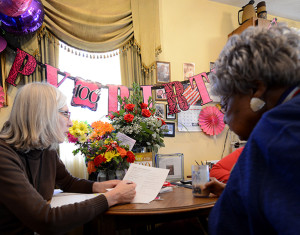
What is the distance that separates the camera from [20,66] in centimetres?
190

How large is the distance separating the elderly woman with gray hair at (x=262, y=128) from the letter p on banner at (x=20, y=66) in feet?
5.47

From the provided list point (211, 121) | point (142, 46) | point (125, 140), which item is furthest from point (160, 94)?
point (125, 140)

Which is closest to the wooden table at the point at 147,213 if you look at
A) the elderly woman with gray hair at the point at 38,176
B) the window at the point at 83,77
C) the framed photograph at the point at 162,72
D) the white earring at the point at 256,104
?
the elderly woman with gray hair at the point at 38,176

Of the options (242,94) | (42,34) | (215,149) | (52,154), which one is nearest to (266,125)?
(242,94)

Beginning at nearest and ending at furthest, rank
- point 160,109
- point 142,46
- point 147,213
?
point 147,213 → point 142,46 → point 160,109

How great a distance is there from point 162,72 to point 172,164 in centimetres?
99

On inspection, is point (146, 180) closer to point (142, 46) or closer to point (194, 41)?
point (142, 46)

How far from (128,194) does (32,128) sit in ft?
1.73

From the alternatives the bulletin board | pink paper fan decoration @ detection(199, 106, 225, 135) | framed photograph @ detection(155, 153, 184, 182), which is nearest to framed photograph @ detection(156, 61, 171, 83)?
the bulletin board

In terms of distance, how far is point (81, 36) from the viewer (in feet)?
7.27

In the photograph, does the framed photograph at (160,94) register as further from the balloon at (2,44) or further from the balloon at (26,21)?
the balloon at (2,44)

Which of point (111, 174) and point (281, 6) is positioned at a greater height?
point (281, 6)

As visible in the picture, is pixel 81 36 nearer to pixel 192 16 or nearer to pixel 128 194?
pixel 192 16

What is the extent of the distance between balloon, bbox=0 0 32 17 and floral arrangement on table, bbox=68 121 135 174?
38.5 inches
